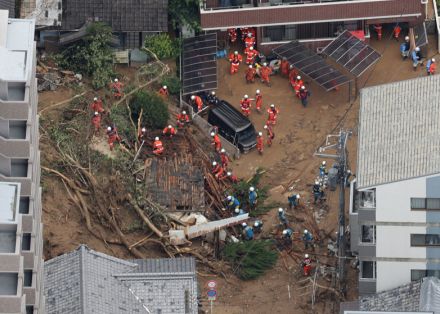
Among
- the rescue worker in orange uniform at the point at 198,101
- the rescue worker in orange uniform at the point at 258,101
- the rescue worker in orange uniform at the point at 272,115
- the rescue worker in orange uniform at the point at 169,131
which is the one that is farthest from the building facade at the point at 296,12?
the rescue worker in orange uniform at the point at 169,131

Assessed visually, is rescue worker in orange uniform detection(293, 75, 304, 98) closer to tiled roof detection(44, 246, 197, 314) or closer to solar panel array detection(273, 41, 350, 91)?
solar panel array detection(273, 41, 350, 91)

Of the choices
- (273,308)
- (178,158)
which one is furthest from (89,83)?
(273,308)

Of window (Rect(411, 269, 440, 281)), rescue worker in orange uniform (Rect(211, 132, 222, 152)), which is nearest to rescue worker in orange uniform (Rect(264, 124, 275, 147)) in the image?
rescue worker in orange uniform (Rect(211, 132, 222, 152))

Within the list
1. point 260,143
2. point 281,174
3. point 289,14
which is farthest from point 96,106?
point 289,14

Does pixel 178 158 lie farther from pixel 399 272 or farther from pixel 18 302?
pixel 18 302

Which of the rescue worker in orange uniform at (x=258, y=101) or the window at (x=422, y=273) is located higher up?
the rescue worker in orange uniform at (x=258, y=101)

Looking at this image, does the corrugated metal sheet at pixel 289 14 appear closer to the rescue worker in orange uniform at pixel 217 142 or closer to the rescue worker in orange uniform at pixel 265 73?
the rescue worker in orange uniform at pixel 265 73
